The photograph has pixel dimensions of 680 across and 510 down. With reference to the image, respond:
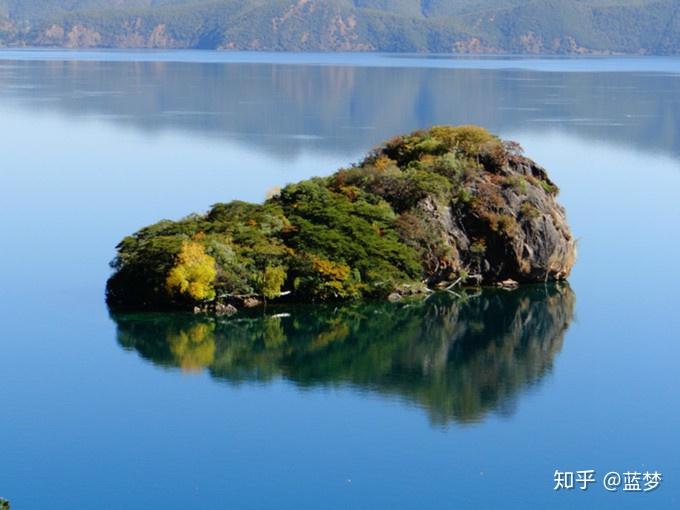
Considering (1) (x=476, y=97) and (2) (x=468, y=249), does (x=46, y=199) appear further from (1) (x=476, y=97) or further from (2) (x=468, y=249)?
(1) (x=476, y=97)

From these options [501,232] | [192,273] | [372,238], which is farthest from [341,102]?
[192,273]

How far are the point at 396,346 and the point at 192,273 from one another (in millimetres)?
5941

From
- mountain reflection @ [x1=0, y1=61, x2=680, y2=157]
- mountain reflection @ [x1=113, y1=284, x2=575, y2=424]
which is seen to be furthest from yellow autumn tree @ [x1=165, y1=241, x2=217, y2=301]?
mountain reflection @ [x1=0, y1=61, x2=680, y2=157]

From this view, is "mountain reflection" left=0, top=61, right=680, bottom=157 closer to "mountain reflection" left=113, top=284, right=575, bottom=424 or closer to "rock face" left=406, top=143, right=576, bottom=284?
"rock face" left=406, top=143, right=576, bottom=284

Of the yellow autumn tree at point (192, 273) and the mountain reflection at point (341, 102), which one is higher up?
the mountain reflection at point (341, 102)

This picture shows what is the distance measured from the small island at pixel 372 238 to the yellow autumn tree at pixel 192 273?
39 mm

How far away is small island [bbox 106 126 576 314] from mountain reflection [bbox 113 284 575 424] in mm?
810

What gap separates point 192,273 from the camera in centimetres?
3456

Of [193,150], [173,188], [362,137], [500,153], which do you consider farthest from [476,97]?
[500,153]

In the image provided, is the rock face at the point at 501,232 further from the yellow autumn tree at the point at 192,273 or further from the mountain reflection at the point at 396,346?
the yellow autumn tree at the point at 192,273

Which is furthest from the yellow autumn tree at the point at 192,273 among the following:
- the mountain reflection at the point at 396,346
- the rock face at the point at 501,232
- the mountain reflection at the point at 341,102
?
the mountain reflection at the point at 341,102

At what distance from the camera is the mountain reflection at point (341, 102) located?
80625mm

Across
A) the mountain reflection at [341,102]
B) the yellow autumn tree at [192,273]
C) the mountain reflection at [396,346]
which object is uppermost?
the mountain reflection at [341,102]

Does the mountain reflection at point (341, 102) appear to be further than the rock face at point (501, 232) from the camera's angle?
Yes
